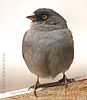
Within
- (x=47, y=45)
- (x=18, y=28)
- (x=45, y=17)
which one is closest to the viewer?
(x=47, y=45)

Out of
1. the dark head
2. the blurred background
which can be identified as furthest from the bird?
the blurred background

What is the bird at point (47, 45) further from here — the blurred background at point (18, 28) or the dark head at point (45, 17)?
the blurred background at point (18, 28)

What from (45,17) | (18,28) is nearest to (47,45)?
(45,17)

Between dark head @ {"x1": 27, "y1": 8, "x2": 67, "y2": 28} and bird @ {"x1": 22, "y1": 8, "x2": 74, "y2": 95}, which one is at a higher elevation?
dark head @ {"x1": 27, "y1": 8, "x2": 67, "y2": 28}

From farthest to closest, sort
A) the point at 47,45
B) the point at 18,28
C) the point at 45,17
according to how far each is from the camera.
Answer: the point at 18,28 → the point at 45,17 → the point at 47,45

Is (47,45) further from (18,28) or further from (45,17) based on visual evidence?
(18,28)

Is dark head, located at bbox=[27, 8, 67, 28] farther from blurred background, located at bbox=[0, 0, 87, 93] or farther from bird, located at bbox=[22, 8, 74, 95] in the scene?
blurred background, located at bbox=[0, 0, 87, 93]

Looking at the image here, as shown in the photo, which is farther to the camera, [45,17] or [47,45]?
[45,17]

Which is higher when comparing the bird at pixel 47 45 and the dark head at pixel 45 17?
the dark head at pixel 45 17

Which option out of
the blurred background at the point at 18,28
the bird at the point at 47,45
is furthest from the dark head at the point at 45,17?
the blurred background at the point at 18,28
